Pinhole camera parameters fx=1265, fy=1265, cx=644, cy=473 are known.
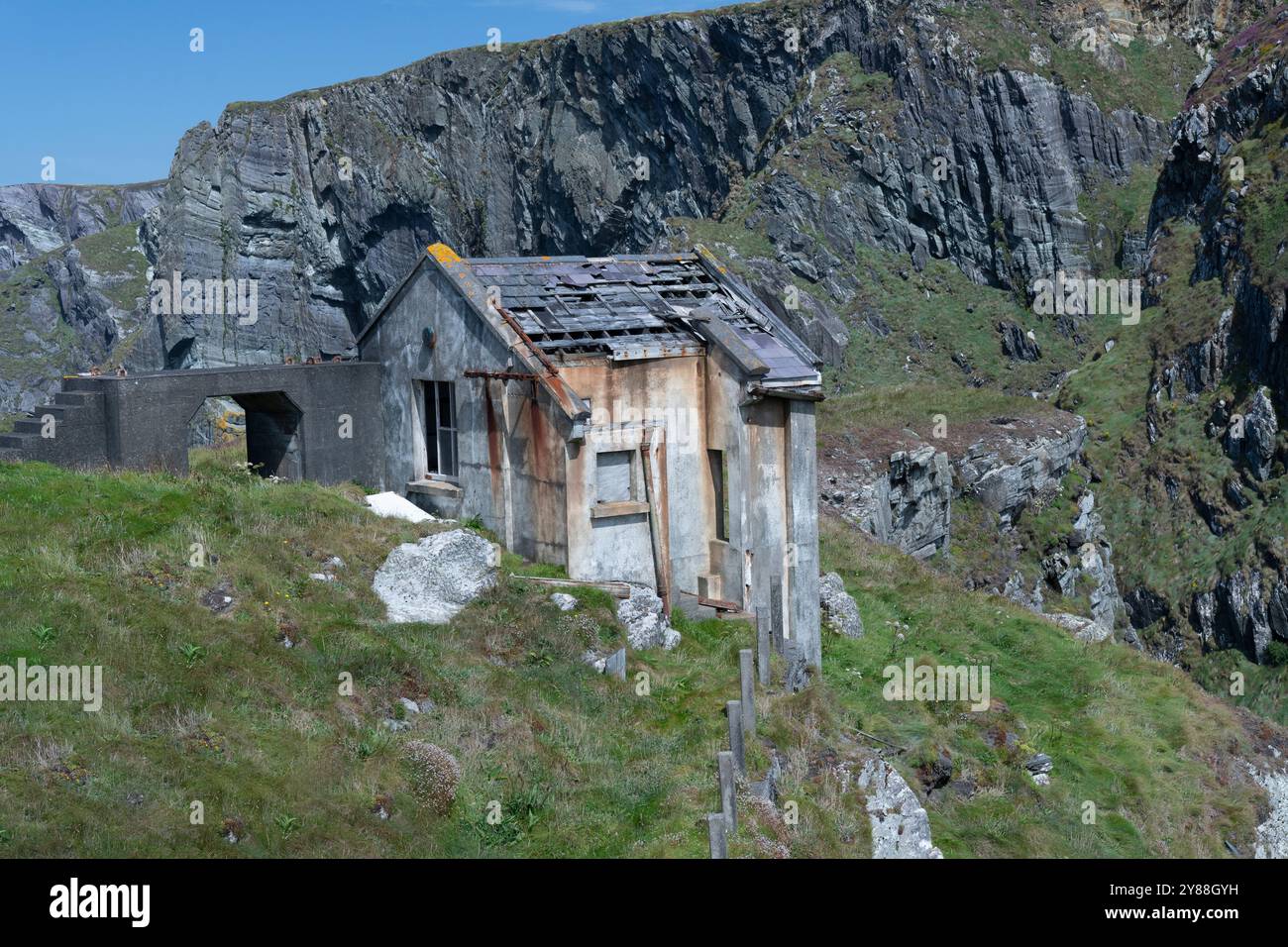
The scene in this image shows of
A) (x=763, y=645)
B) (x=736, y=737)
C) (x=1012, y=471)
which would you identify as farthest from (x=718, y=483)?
(x=1012, y=471)

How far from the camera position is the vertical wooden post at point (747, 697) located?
15398 millimetres

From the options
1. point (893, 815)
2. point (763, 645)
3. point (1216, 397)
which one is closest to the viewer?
point (893, 815)

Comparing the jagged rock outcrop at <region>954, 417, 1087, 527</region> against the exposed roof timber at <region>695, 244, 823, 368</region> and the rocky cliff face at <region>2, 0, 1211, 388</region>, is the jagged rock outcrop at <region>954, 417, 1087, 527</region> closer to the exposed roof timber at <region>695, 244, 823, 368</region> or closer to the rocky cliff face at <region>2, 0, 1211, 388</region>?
the exposed roof timber at <region>695, 244, 823, 368</region>

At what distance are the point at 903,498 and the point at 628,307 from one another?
1936 cm

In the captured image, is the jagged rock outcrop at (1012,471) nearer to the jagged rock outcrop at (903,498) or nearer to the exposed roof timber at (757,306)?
the jagged rock outcrop at (903,498)

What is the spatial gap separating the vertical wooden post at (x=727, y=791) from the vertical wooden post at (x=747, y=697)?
2.40m

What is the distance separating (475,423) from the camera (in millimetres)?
21453

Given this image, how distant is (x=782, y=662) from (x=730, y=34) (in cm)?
11485

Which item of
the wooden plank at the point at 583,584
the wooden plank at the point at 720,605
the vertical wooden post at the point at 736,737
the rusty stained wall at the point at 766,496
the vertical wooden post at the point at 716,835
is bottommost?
the vertical wooden post at the point at 716,835

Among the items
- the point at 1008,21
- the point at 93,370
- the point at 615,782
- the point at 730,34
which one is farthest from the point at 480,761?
the point at 730,34

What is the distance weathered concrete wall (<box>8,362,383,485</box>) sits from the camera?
20.9m

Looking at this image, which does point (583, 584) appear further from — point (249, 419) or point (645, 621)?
point (249, 419)

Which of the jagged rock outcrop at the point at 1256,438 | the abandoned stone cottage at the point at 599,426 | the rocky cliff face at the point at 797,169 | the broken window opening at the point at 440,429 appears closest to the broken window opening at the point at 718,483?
the abandoned stone cottage at the point at 599,426

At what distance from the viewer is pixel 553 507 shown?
20.0 m
